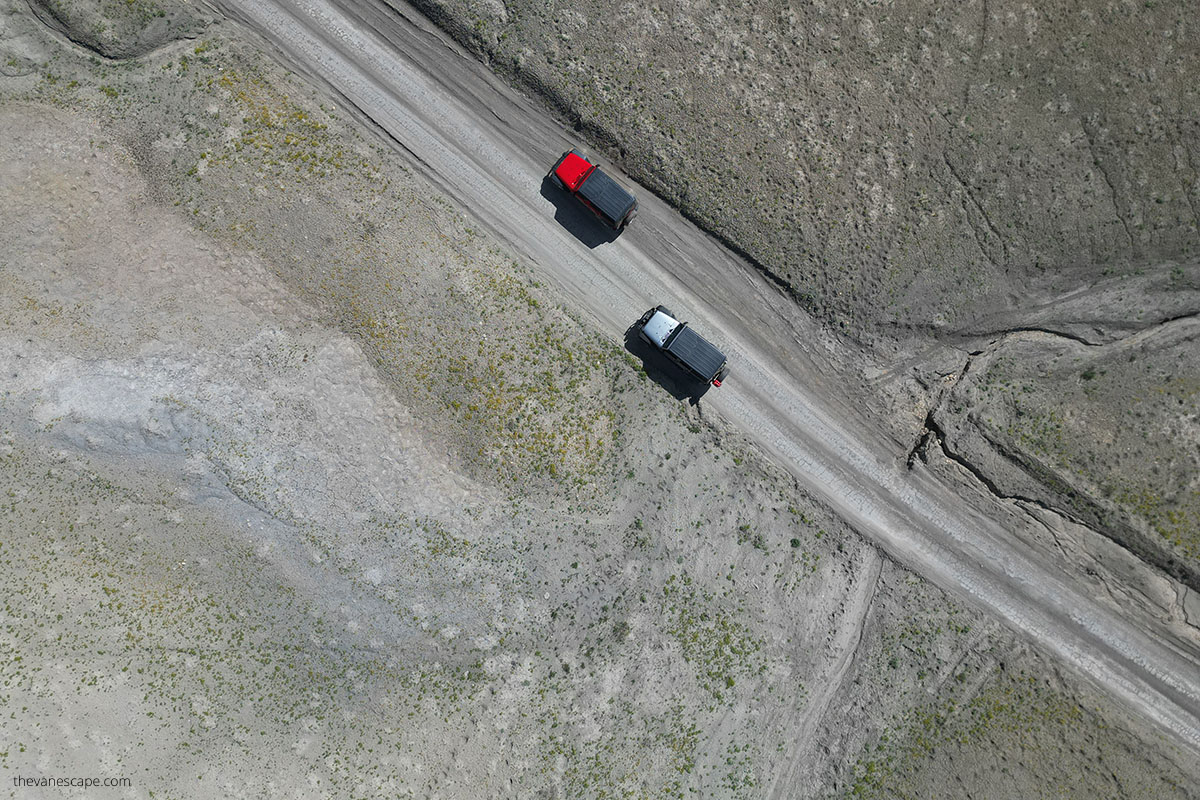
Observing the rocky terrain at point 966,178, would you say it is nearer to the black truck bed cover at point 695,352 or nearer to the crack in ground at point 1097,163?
the crack in ground at point 1097,163

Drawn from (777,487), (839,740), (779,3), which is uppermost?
(779,3)

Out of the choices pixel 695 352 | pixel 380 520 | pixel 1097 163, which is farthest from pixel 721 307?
pixel 1097 163

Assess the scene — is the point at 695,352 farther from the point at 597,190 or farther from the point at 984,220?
the point at 984,220

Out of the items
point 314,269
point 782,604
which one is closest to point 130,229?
point 314,269

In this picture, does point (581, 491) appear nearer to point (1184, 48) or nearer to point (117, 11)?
point (117, 11)

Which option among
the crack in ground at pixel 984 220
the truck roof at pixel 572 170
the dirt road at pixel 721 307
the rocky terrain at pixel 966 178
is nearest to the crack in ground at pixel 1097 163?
the rocky terrain at pixel 966 178

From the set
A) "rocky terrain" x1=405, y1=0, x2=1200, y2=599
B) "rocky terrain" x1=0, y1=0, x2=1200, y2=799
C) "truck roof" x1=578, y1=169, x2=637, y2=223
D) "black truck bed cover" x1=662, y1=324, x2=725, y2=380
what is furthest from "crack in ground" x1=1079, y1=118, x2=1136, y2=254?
"truck roof" x1=578, y1=169, x2=637, y2=223

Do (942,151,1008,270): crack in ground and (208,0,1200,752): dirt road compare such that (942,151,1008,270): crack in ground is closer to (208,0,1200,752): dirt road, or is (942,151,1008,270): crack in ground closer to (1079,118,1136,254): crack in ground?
(1079,118,1136,254): crack in ground
